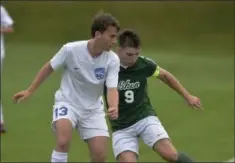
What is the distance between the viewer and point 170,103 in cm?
1266

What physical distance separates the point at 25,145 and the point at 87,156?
112cm

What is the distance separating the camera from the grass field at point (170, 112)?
33.3ft

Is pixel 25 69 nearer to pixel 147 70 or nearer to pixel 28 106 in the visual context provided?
pixel 28 106

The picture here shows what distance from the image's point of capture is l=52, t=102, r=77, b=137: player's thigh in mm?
7025

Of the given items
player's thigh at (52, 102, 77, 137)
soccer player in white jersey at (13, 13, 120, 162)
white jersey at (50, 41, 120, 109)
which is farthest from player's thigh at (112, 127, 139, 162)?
player's thigh at (52, 102, 77, 137)

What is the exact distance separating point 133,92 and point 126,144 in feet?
1.98

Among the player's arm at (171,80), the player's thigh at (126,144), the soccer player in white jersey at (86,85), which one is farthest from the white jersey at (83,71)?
the player's arm at (171,80)

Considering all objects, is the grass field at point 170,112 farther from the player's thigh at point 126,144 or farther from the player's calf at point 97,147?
the player's calf at point 97,147

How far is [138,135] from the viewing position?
763 centimetres

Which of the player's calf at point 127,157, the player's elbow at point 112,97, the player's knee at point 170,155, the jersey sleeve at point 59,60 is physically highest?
the jersey sleeve at point 59,60

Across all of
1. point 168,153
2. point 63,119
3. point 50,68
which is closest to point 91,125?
point 63,119

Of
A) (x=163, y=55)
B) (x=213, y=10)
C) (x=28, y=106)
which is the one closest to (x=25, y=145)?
(x=28, y=106)

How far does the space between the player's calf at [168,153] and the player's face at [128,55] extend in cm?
97

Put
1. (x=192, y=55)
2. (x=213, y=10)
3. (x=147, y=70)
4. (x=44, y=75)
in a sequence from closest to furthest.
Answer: (x=44, y=75)
(x=147, y=70)
(x=192, y=55)
(x=213, y=10)
